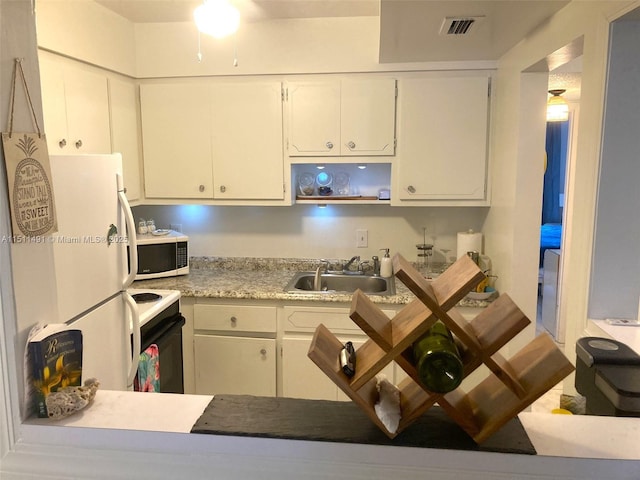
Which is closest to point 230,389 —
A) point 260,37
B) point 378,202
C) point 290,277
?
point 290,277

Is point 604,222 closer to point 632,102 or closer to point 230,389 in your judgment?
point 632,102

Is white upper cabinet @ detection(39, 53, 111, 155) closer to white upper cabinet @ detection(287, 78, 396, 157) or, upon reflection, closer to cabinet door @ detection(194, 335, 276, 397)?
white upper cabinet @ detection(287, 78, 396, 157)

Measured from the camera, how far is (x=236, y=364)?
2.86 m

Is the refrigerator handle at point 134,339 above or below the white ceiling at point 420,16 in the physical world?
below

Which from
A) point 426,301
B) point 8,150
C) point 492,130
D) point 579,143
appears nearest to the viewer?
point 426,301

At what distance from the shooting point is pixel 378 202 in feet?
9.98

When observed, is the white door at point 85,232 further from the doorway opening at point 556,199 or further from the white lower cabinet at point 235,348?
the doorway opening at point 556,199

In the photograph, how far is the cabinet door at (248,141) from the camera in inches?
115

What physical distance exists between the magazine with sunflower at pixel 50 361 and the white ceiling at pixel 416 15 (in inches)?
61.2

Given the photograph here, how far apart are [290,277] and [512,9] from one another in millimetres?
1970

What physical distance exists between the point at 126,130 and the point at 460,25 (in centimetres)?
196

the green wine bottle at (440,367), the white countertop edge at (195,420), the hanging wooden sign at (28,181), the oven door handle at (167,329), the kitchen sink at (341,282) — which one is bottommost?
the oven door handle at (167,329)

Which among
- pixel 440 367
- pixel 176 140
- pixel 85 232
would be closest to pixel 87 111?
pixel 176 140

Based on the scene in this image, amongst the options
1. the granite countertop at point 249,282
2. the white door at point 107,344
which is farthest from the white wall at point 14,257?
the granite countertop at point 249,282
